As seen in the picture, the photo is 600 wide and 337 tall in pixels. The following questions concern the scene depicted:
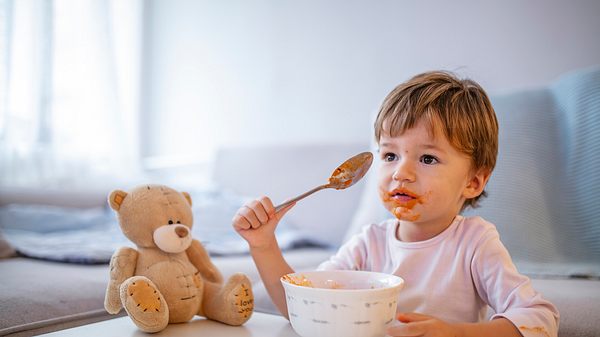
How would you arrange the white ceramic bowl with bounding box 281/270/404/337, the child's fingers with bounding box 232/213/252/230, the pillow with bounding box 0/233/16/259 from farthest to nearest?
the pillow with bounding box 0/233/16/259, the child's fingers with bounding box 232/213/252/230, the white ceramic bowl with bounding box 281/270/404/337

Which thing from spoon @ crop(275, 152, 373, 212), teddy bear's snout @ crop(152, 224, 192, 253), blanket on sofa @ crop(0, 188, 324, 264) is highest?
spoon @ crop(275, 152, 373, 212)

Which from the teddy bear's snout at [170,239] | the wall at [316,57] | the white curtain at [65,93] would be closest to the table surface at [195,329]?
the teddy bear's snout at [170,239]

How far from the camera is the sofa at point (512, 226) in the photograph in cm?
98

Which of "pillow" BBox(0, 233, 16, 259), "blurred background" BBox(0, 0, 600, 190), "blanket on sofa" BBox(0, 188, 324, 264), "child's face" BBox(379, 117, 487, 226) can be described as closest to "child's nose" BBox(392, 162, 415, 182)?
"child's face" BBox(379, 117, 487, 226)

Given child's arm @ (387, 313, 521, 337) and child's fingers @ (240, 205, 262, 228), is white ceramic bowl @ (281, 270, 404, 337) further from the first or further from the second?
child's fingers @ (240, 205, 262, 228)

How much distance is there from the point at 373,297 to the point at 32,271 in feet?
2.78

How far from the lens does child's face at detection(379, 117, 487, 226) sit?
867 millimetres

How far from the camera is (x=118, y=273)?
0.80 meters

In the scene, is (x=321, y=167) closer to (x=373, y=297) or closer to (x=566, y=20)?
(x=566, y=20)

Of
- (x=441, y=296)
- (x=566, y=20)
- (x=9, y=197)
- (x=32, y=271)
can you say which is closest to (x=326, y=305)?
(x=441, y=296)

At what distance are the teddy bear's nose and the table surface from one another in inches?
5.5

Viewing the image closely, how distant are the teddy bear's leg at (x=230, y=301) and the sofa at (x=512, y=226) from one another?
278 millimetres

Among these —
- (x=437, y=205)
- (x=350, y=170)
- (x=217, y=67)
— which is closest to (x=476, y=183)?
(x=437, y=205)

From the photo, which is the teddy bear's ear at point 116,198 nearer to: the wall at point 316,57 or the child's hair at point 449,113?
the child's hair at point 449,113
